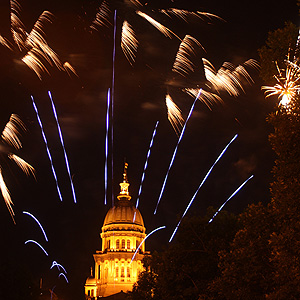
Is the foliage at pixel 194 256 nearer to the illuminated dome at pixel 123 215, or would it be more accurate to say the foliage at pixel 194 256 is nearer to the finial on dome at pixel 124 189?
the illuminated dome at pixel 123 215

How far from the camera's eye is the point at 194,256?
117 feet

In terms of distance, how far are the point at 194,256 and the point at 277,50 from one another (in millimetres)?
17919

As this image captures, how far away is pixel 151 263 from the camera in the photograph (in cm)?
4825

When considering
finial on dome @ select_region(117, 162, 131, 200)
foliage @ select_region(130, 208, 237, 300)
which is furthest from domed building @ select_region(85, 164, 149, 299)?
foliage @ select_region(130, 208, 237, 300)

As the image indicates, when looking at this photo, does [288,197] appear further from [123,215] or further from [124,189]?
[124,189]

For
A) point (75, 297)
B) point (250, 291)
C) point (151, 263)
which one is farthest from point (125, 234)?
point (250, 291)

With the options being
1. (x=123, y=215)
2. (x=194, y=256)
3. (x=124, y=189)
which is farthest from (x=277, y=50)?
(x=124, y=189)

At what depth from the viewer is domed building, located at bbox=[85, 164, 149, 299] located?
139m

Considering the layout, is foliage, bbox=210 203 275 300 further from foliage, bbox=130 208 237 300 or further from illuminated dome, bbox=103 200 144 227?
illuminated dome, bbox=103 200 144 227

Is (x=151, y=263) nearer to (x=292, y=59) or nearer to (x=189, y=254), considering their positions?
(x=189, y=254)

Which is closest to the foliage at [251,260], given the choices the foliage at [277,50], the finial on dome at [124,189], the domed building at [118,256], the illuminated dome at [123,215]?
the foliage at [277,50]

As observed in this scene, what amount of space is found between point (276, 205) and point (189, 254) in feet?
52.0

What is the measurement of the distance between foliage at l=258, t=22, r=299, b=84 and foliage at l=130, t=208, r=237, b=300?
606 inches

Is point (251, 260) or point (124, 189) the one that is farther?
point (124, 189)
